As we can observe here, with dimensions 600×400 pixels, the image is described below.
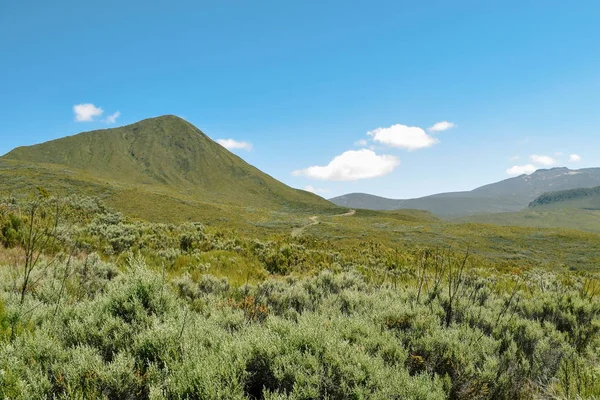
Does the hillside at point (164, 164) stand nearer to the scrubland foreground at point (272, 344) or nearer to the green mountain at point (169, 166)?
the green mountain at point (169, 166)

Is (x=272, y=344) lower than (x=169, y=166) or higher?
lower

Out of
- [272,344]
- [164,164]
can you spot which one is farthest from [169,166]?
[272,344]

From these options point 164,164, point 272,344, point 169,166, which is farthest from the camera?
point 169,166

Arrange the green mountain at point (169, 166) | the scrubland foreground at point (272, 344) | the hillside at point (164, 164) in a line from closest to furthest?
the scrubland foreground at point (272, 344) → the green mountain at point (169, 166) → the hillside at point (164, 164)

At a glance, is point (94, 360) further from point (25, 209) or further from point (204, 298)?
point (25, 209)

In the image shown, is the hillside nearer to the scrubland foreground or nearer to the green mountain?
the green mountain

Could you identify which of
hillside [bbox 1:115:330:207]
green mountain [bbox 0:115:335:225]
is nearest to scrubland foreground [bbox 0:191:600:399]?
green mountain [bbox 0:115:335:225]

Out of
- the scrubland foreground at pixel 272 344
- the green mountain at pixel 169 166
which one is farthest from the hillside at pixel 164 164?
the scrubland foreground at pixel 272 344

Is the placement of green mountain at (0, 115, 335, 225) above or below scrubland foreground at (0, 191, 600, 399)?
above

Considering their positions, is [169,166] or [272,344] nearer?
[272,344]

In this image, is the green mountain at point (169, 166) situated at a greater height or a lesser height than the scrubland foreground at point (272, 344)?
greater

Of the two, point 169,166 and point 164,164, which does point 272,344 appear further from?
point 164,164

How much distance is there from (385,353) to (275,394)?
1.97 m

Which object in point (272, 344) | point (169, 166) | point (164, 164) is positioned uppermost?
point (164, 164)
